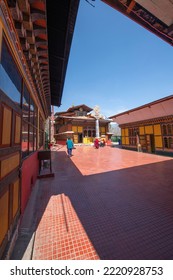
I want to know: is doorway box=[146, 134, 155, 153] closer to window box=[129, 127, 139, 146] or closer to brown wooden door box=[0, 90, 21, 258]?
window box=[129, 127, 139, 146]

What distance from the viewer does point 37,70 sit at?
3.80 meters

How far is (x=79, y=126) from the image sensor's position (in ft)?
86.9

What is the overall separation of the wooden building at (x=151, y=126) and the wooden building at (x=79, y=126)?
938 cm

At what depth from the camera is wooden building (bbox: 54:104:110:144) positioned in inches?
1007

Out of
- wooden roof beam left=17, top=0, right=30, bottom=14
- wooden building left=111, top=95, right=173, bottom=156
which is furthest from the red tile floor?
wooden building left=111, top=95, right=173, bottom=156

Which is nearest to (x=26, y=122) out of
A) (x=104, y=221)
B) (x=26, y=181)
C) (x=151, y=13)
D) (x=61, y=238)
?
(x=26, y=181)

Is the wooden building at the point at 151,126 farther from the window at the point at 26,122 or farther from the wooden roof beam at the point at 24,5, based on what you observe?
the wooden roof beam at the point at 24,5

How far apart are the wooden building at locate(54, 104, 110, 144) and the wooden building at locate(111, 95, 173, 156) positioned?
369 inches

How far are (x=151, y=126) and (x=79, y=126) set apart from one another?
1521cm

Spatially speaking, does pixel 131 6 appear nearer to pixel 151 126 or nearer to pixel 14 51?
pixel 14 51

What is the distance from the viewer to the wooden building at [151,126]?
462 inches

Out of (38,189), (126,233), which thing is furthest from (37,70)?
(126,233)

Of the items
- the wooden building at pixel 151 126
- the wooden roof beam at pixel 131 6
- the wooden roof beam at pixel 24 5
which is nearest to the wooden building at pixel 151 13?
the wooden roof beam at pixel 131 6

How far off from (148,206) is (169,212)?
1.58 feet
